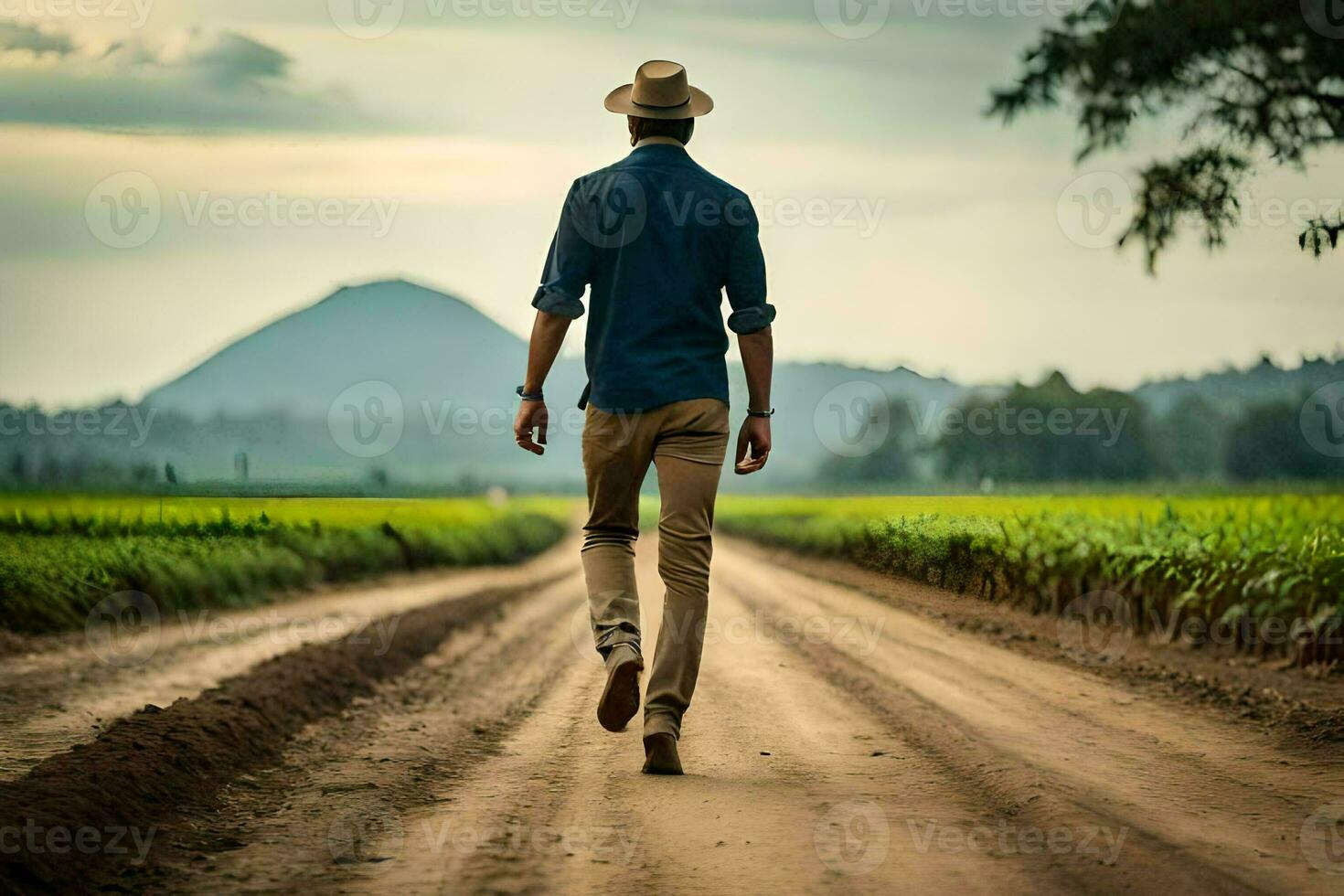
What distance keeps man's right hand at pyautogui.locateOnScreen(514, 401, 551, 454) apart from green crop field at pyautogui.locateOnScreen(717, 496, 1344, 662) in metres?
2.14

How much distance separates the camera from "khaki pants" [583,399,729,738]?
477 cm

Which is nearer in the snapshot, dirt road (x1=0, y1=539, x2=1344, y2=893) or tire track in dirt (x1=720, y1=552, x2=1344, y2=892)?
dirt road (x1=0, y1=539, x2=1344, y2=893)

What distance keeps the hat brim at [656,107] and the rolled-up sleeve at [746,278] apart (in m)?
0.40

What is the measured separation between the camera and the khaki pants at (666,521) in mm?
4773

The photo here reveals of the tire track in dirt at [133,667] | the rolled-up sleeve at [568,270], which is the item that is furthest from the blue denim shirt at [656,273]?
the tire track in dirt at [133,667]

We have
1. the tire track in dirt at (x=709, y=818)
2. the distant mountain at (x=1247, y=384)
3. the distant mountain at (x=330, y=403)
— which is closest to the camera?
the tire track in dirt at (x=709, y=818)

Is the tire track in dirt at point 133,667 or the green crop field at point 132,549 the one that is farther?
the green crop field at point 132,549

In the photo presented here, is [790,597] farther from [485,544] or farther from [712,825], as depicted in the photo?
[485,544]

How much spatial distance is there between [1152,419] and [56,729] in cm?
674

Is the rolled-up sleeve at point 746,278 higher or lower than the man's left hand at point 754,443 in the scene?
higher

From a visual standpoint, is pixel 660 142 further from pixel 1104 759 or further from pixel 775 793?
pixel 1104 759

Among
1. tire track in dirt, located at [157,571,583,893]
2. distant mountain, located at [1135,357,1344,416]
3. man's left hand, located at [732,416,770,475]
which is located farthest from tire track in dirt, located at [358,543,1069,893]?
distant mountain, located at [1135,357,1344,416]

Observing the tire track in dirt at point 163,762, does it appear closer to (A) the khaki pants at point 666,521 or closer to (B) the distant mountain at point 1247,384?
(A) the khaki pants at point 666,521

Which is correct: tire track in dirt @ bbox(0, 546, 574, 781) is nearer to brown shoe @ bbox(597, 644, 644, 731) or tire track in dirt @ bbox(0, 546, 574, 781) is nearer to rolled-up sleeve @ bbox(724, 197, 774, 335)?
brown shoe @ bbox(597, 644, 644, 731)
